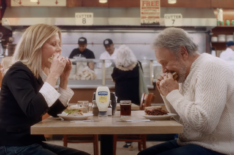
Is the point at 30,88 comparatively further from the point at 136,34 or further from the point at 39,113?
the point at 136,34

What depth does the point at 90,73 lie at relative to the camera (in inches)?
223

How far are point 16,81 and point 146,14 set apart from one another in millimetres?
5634

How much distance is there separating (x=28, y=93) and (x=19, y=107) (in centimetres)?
12

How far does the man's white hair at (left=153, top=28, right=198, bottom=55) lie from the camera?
1.81m

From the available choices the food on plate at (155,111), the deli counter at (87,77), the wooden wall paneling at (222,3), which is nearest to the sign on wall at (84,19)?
the deli counter at (87,77)

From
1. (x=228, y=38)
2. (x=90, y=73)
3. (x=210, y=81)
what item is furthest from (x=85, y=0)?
(x=210, y=81)

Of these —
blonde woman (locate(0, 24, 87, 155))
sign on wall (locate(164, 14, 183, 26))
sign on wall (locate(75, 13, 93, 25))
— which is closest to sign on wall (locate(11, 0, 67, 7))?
sign on wall (locate(75, 13, 93, 25))

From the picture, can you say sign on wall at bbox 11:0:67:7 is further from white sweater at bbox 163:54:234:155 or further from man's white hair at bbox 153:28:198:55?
white sweater at bbox 163:54:234:155

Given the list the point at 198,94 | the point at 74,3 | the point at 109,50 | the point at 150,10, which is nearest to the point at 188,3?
the point at 150,10

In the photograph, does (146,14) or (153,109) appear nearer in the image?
(153,109)

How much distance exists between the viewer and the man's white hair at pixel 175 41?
1.81 metres

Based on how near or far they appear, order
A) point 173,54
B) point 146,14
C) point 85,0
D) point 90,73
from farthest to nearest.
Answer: point 85,0
point 146,14
point 90,73
point 173,54

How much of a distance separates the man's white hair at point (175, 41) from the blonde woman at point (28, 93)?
2.24ft

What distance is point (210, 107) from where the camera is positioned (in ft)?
4.99
